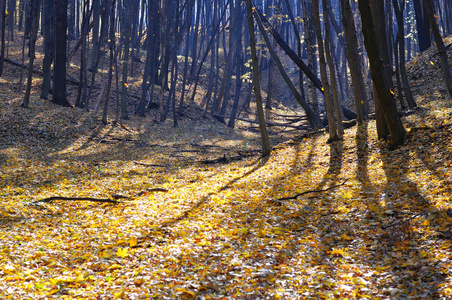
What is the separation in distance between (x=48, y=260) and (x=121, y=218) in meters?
2.24

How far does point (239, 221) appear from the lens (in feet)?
22.7

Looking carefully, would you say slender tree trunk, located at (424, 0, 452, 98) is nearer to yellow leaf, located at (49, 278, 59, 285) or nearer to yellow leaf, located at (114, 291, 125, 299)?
yellow leaf, located at (114, 291, 125, 299)

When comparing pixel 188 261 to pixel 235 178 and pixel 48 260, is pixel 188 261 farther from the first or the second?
pixel 235 178

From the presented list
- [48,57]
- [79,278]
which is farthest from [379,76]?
[48,57]

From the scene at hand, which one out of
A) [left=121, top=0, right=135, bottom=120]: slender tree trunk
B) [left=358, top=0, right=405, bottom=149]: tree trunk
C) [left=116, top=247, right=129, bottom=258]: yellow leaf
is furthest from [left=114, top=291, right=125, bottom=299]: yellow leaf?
[left=121, top=0, right=135, bottom=120]: slender tree trunk

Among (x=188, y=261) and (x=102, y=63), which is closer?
(x=188, y=261)

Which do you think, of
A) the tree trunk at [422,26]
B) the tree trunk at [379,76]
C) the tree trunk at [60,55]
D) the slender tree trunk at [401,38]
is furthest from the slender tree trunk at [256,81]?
the tree trunk at [422,26]

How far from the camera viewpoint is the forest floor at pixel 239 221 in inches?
170

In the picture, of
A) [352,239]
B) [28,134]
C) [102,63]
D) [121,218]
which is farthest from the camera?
[102,63]

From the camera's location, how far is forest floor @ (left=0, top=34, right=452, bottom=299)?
170 inches

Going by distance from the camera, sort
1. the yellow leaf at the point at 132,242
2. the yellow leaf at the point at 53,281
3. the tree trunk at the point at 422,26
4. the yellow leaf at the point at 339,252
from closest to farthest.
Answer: the yellow leaf at the point at 53,281 → the yellow leaf at the point at 339,252 → the yellow leaf at the point at 132,242 → the tree trunk at the point at 422,26

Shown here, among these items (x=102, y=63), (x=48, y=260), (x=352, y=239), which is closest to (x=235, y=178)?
(x=352, y=239)

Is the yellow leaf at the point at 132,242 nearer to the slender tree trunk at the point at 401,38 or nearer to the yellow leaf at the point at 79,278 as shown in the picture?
the yellow leaf at the point at 79,278

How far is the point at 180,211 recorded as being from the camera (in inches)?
301
